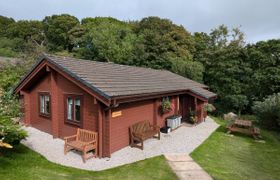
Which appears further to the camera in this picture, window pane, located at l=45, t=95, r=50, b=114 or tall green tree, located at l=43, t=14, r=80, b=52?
tall green tree, located at l=43, t=14, r=80, b=52

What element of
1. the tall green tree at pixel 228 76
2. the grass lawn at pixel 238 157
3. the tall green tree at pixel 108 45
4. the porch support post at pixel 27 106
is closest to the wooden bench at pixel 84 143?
the grass lawn at pixel 238 157

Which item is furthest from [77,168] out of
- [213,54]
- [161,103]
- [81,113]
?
[213,54]

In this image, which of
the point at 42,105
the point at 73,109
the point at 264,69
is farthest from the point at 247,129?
the point at 264,69

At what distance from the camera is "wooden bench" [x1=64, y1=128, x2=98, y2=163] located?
8.61m

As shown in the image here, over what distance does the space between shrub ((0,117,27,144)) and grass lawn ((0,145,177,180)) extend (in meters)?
0.63

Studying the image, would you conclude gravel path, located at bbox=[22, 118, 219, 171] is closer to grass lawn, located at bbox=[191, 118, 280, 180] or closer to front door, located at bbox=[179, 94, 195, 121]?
grass lawn, located at bbox=[191, 118, 280, 180]

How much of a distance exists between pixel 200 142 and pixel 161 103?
10.7 ft

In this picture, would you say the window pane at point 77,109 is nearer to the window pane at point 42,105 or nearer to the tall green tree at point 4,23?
the window pane at point 42,105

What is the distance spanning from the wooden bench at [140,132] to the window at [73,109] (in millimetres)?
2469

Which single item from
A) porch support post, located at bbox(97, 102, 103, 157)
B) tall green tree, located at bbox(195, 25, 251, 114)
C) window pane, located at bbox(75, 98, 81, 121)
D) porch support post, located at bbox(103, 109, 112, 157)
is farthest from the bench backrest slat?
tall green tree, located at bbox(195, 25, 251, 114)

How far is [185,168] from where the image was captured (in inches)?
318

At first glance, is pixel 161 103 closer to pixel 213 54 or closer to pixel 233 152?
pixel 233 152

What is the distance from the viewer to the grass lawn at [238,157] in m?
8.02

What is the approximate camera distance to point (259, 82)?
24156 millimetres
